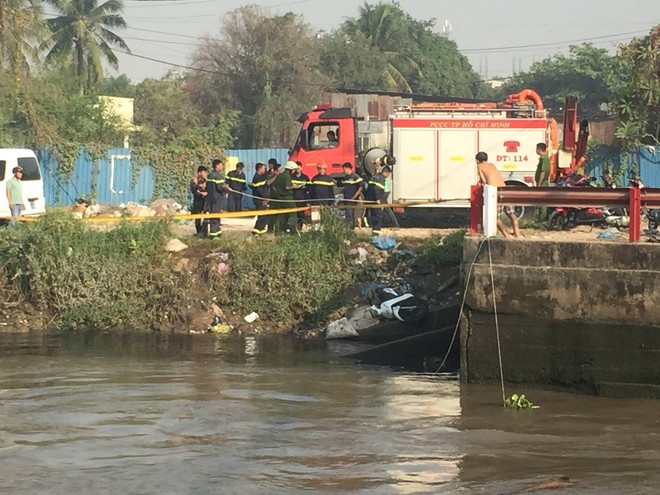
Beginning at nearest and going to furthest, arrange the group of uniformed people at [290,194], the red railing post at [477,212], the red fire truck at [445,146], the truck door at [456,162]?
the red railing post at [477,212] → the group of uniformed people at [290,194] → the red fire truck at [445,146] → the truck door at [456,162]

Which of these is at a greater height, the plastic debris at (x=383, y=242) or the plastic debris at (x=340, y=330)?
the plastic debris at (x=383, y=242)

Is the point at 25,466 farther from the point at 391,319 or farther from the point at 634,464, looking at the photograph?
the point at 391,319

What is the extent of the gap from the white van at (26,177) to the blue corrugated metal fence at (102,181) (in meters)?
6.79

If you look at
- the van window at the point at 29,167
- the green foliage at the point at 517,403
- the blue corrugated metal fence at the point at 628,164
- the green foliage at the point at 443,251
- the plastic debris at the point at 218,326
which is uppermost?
the blue corrugated metal fence at the point at 628,164

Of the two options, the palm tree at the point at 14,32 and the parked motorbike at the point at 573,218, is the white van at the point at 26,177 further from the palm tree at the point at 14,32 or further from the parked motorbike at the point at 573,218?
the parked motorbike at the point at 573,218

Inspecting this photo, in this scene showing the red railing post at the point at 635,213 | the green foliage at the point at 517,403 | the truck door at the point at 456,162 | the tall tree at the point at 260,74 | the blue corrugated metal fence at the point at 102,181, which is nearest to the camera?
the green foliage at the point at 517,403

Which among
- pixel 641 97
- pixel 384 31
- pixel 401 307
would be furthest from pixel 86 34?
pixel 401 307

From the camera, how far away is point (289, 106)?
49.5 m

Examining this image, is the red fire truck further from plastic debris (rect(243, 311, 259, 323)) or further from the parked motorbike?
plastic debris (rect(243, 311, 259, 323))

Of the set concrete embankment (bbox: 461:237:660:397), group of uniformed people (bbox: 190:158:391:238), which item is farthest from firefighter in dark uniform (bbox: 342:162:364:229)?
concrete embankment (bbox: 461:237:660:397)

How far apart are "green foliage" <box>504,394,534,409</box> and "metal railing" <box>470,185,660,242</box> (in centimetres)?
194

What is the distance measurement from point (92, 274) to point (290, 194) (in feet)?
13.0

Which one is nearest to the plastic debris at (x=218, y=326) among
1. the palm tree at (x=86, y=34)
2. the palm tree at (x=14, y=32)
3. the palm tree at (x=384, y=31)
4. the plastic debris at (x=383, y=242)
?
the plastic debris at (x=383, y=242)

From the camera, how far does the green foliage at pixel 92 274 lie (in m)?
17.0
